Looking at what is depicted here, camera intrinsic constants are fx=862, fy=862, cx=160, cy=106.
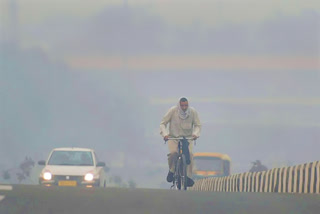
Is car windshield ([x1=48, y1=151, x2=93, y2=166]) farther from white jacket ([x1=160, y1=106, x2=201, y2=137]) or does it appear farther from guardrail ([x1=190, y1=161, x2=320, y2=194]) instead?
white jacket ([x1=160, y1=106, x2=201, y2=137])

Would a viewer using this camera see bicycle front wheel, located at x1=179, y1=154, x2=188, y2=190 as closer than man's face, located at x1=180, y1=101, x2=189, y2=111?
No

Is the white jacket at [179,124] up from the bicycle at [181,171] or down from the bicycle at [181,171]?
up

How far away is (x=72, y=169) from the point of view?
78.4 ft

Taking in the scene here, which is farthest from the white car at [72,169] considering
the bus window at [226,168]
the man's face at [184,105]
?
the bus window at [226,168]

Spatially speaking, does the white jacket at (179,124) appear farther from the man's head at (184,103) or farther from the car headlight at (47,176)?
the car headlight at (47,176)

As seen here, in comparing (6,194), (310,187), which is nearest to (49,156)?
(310,187)

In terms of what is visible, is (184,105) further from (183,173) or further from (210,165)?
(210,165)

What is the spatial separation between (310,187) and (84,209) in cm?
729

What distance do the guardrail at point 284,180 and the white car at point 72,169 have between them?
397cm

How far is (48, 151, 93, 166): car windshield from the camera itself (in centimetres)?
2443

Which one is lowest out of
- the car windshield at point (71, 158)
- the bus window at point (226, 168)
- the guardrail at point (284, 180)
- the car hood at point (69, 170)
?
the guardrail at point (284, 180)

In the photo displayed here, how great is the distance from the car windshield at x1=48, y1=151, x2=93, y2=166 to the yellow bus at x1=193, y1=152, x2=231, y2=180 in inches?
621

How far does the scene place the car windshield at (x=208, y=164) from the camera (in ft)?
133

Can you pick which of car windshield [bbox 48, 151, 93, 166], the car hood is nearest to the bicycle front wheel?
the car hood
